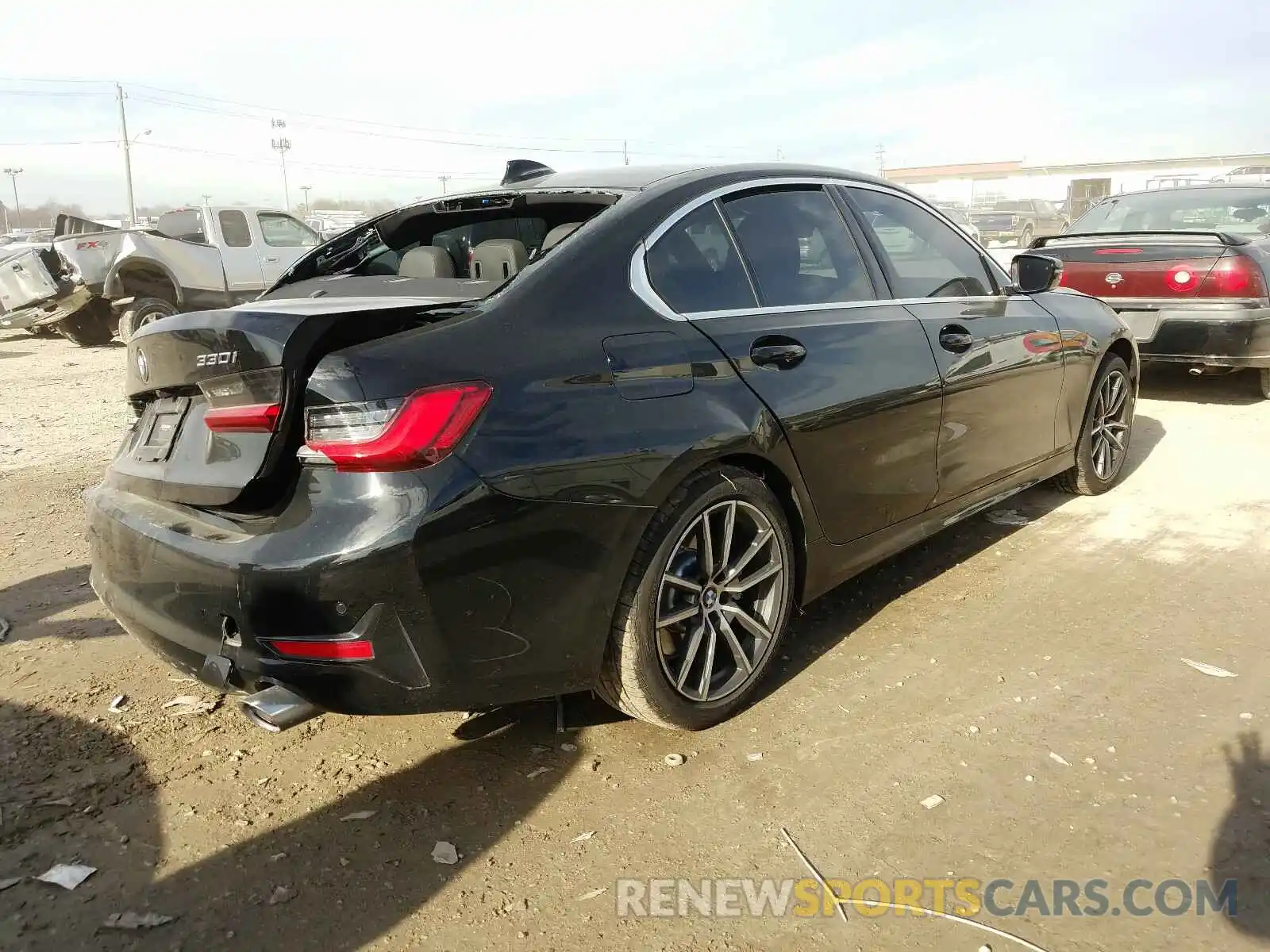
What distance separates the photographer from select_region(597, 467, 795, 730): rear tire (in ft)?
8.61

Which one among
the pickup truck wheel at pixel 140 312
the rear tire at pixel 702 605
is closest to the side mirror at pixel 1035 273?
the rear tire at pixel 702 605

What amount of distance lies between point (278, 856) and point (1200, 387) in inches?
318

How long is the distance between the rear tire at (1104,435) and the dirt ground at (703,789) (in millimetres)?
1099

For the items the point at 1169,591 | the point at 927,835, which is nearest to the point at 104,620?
the point at 927,835

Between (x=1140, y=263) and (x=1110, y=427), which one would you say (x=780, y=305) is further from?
(x=1140, y=263)

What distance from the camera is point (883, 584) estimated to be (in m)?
4.09

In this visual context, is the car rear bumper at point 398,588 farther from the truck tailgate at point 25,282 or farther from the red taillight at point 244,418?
the truck tailgate at point 25,282

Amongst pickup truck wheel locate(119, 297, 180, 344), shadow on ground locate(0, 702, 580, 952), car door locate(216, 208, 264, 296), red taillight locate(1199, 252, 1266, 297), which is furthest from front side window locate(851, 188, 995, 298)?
car door locate(216, 208, 264, 296)

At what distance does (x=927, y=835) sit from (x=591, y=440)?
50.5 inches

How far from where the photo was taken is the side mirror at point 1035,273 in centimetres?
433

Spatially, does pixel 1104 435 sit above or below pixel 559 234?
below

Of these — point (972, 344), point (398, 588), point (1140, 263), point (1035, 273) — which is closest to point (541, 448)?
point (398, 588)

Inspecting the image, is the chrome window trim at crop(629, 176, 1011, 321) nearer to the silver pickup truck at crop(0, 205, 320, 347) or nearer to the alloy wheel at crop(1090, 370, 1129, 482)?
the alloy wheel at crop(1090, 370, 1129, 482)

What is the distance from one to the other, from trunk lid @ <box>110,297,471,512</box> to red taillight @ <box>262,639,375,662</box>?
1.13 ft
